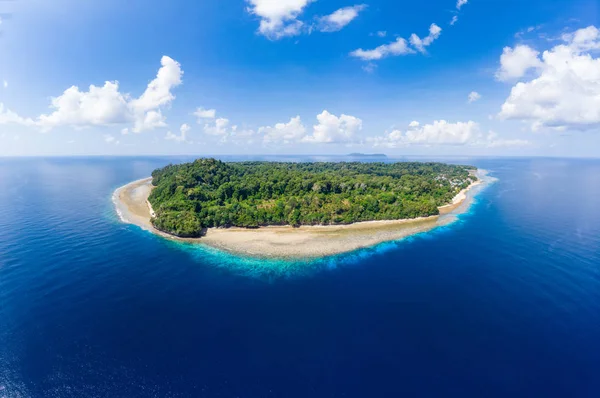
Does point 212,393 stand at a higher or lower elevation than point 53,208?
lower

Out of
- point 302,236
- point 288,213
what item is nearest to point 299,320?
point 302,236

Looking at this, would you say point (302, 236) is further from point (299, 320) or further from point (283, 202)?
point (299, 320)

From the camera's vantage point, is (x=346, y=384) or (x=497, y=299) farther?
(x=497, y=299)

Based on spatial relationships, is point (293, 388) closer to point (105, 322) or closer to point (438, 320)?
point (438, 320)

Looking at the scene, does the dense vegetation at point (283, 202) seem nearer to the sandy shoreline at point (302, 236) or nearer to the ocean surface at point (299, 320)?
the sandy shoreline at point (302, 236)

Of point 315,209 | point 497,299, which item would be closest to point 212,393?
point 497,299

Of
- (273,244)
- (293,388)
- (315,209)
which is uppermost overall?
(315,209)

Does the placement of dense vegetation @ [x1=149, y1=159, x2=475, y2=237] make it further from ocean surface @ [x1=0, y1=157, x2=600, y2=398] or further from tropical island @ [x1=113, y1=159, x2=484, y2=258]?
ocean surface @ [x1=0, y1=157, x2=600, y2=398]

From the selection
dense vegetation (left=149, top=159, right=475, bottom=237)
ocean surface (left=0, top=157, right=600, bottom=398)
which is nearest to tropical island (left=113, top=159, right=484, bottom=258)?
dense vegetation (left=149, top=159, right=475, bottom=237)
